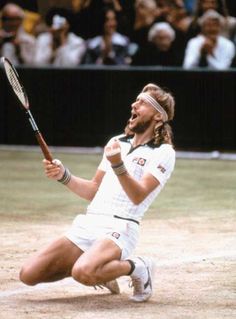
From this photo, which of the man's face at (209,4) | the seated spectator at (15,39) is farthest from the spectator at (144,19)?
the seated spectator at (15,39)

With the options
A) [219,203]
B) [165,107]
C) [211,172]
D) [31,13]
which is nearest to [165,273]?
[165,107]

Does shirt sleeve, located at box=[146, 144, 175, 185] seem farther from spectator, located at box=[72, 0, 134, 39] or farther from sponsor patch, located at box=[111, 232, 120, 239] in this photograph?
spectator, located at box=[72, 0, 134, 39]

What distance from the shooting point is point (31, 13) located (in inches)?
734

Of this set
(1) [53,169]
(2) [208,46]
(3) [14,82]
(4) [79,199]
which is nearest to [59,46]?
(2) [208,46]

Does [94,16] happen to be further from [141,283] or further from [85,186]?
[141,283]

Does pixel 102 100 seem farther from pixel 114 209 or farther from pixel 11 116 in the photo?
pixel 114 209

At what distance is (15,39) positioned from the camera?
56.7 feet

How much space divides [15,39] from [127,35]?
1798 mm

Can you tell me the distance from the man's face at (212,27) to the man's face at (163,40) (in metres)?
0.80

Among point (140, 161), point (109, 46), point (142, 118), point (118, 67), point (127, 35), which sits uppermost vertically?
point (142, 118)

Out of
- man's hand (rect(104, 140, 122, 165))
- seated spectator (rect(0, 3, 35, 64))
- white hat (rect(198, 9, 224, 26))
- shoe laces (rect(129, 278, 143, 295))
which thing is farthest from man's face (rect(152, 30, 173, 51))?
man's hand (rect(104, 140, 122, 165))

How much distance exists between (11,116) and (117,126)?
173 centimetres

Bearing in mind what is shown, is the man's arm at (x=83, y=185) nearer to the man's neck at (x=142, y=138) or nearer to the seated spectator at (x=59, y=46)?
the man's neck at (x=142, y=138)

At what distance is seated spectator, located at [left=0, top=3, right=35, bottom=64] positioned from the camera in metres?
17.2
